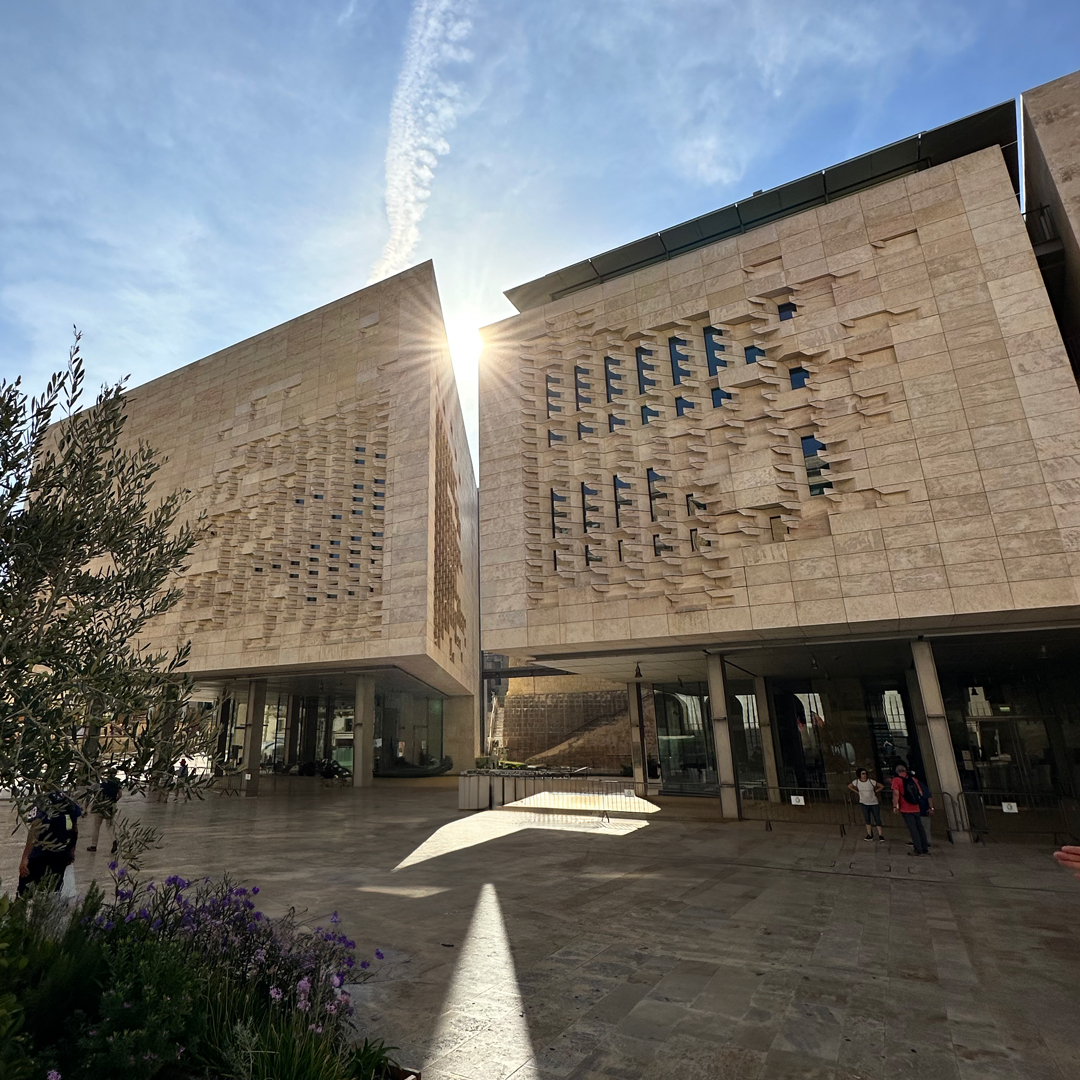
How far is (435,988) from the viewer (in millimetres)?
6254

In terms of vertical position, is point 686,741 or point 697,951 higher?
point 686,741

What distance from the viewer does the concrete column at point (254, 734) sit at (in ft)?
101

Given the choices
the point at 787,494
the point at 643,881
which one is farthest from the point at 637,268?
the point at 643,881

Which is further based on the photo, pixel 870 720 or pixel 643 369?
pixel 870 720

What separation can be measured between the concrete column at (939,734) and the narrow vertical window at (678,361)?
427 inches

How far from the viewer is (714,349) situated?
20.5 m

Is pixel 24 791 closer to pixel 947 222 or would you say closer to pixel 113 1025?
pixel 113 1025

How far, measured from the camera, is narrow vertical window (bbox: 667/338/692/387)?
68.1ft

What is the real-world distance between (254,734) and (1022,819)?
104ft

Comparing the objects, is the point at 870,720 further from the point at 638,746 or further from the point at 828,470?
the point at 828,470

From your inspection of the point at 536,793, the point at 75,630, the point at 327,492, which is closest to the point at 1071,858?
the point at 75,630

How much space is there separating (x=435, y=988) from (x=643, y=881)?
5829 mm

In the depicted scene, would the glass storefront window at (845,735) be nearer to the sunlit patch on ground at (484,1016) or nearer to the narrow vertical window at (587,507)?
the narrow vertical window at (587,507)

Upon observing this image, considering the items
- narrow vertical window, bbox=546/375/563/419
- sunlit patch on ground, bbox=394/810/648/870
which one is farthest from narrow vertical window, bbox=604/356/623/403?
sunlit patch on ground, bbox=394/810/648/870
